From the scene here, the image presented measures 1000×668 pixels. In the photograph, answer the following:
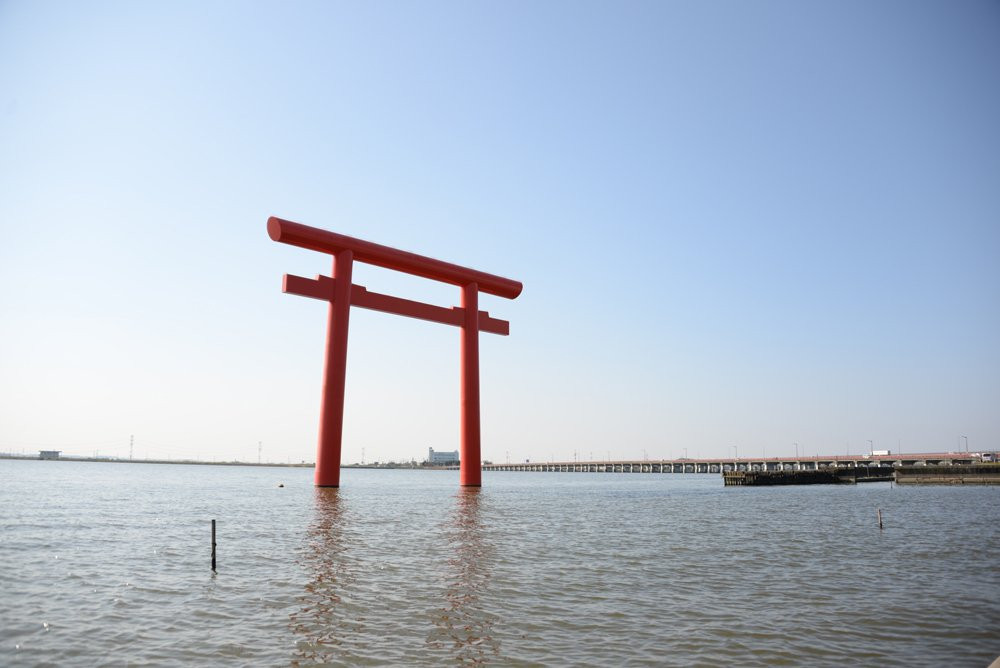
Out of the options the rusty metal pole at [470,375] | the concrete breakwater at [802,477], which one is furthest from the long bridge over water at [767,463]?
the rusty metal pole at [470,375]

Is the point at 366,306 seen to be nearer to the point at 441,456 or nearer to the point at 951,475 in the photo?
the point at 951,475

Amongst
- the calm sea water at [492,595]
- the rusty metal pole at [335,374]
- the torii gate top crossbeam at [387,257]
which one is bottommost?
the calm sea water at [492,595]

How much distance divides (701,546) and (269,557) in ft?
26.9

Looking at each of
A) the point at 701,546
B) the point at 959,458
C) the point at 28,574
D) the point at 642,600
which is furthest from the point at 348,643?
the point at 959,458

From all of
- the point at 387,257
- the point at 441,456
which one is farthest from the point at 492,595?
the point at 441,456

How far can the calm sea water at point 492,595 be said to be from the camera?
5.77m

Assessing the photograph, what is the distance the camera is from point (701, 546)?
1230 centimetres

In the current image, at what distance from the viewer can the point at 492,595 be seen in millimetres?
7828

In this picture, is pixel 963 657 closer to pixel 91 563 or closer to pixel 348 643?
pixel 348 643

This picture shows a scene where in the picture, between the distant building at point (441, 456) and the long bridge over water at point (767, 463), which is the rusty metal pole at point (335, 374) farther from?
the distant building at point (441, 456)

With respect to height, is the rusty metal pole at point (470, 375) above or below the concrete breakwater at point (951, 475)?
above

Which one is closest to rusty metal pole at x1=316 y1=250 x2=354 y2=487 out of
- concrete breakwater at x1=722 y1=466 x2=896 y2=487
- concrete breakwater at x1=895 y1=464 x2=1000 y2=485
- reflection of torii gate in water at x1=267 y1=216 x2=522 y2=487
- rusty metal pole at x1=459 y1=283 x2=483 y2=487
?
reflection of torii gate in water at x1=267 y1=216 x2=522 y2=487

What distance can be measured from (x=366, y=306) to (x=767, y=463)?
303 ft

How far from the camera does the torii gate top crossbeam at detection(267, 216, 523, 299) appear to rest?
21641 mm
